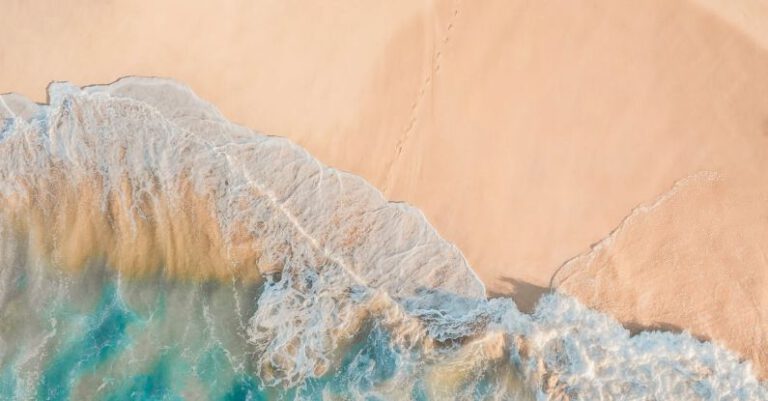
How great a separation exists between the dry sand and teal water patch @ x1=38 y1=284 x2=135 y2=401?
2.65 meters

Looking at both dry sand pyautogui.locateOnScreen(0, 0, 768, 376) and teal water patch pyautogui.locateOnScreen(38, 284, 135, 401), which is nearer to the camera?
dry sand pyautogui.locateOnScreen(0, 0, 768, 376)

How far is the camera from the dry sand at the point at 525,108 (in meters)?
6.18

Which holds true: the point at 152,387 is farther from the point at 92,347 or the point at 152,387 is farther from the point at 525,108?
the point at 525,108

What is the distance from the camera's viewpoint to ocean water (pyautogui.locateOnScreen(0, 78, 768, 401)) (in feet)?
20.2

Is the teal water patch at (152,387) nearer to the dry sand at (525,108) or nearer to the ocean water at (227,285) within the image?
the ocean water at (227,285)

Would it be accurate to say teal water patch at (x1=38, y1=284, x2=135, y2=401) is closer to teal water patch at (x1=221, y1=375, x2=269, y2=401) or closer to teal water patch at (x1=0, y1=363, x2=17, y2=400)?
teal water patch at (x1=0, y1=363, x2=17, y2=400)

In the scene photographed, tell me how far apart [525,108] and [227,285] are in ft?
13.1

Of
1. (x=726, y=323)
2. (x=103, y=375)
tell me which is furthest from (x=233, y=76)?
(x=726, y=323)

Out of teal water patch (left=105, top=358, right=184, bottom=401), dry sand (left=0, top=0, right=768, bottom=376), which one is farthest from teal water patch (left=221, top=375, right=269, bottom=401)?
dry sand (left=0, top=0, right=768, bottom=376)

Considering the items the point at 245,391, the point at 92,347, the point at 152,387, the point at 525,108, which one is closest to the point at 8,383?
the point at 92,347

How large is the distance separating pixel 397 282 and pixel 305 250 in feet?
3.65

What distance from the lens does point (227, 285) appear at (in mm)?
6516

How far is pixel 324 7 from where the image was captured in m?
6.75

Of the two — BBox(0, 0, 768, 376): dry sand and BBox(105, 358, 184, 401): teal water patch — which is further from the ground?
BBox(0, 0, 768, 376): dry sand
